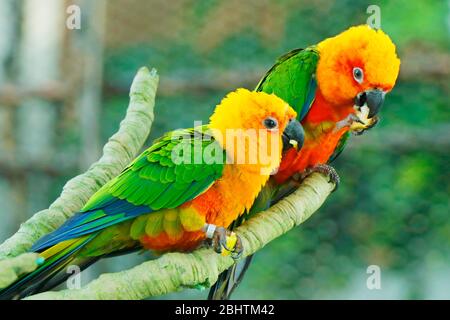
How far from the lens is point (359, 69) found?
2.08 meters

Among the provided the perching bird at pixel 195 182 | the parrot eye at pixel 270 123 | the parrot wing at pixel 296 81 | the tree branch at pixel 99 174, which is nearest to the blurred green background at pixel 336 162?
the parrot wing at pixel 296 81

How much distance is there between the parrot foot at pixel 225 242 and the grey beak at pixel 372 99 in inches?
26.2

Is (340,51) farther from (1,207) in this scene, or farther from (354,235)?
(1,207)

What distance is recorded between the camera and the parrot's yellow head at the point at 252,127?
1.68 metres

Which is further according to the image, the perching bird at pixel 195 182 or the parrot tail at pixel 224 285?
the parrot tail at pixel 224 285

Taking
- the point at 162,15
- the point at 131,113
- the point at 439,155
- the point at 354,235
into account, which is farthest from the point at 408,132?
the point at 131,113

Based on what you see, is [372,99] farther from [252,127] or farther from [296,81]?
[252,127]

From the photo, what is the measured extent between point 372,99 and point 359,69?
0.33 ft

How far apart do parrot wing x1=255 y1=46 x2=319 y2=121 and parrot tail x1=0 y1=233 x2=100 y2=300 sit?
→ 764 millimetres

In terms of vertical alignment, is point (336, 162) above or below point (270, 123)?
above

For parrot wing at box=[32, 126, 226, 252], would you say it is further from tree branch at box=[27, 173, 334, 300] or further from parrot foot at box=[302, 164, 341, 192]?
parrot foot at box=[302, 164, 341, 192]

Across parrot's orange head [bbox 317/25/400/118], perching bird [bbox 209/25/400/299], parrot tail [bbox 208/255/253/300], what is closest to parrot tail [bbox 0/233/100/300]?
parrot tail [bbox 208/255/253/300]

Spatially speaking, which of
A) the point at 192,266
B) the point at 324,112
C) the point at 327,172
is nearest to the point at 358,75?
the point at 324,112

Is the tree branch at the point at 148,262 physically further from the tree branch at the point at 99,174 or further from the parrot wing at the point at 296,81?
the parrot wing at the point at 296,81
